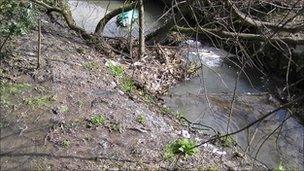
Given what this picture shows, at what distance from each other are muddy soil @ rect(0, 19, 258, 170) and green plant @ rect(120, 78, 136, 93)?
170 millimetres

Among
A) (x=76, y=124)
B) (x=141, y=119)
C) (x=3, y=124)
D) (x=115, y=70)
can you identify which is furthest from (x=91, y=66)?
(x=3, y=124)

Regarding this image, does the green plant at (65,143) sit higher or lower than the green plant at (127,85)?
higher

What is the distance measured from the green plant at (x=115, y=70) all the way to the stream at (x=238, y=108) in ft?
2.90

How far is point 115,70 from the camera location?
7379 mm

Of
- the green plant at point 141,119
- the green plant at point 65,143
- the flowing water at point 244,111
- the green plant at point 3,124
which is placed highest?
the green plant at point 3,124

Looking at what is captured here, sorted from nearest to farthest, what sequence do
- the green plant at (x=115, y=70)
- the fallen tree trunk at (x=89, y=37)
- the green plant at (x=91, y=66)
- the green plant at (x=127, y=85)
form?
the green plant at (x=127, y=85), the green plant at (x=91, y=66), the green plant at (x=115, y=70), the fallen tree trunk at (x=89, y=37)

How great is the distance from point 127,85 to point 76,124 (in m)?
1.87

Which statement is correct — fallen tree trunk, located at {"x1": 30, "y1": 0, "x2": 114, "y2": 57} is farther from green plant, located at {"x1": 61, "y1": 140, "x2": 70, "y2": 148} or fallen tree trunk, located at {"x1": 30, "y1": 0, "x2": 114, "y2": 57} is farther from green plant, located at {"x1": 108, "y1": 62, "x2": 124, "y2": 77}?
green plant, located at {"x1": 61, "y1": 140, "x2": 70, "y2": 148}

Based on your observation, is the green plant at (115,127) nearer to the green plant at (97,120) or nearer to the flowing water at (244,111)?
the green plant at (97,120)

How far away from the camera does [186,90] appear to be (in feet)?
27.3

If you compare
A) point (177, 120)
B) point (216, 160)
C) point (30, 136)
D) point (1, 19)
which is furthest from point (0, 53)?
point (216, 160)

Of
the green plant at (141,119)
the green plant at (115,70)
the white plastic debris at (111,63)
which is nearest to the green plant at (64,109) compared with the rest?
the green plant at (141,119)

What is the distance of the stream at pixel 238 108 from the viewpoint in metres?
6.92

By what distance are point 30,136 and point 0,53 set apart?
1.64 m
